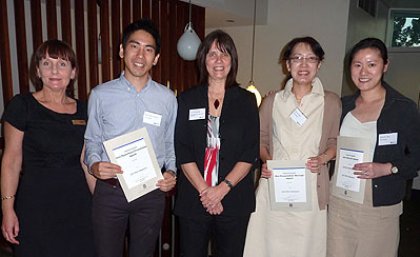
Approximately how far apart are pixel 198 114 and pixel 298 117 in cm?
56

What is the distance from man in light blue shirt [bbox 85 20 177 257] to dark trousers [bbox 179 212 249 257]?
0.63 feet

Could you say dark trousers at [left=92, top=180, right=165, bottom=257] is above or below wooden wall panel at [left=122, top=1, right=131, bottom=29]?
below

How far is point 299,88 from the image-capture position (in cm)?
195

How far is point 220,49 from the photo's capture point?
1770 millimetres

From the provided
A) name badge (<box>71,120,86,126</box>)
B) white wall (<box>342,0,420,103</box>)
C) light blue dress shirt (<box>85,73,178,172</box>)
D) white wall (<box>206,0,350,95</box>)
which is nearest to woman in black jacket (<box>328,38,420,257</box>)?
light blue dress shirt (<box>85,73,178,172</box>)

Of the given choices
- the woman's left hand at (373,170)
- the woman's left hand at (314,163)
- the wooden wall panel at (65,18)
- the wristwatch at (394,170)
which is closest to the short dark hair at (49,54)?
the woman's left hand at (314,163)

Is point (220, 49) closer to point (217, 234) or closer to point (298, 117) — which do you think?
point (298, 117)

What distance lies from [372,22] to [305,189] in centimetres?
579

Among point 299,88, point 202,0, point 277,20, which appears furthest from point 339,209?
point 277,20

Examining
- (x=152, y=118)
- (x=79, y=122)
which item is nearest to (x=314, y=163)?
(x=152, y=118)

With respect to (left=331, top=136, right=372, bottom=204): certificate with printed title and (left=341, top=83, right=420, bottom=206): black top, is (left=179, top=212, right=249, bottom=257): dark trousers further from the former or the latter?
(left=341, top=83, right=420, bottom=206): black top

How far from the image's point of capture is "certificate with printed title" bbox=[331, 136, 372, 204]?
69.6 inches

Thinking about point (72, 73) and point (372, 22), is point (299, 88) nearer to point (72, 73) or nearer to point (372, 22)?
point (72, 73)

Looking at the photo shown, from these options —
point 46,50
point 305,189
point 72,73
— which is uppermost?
point 46,50
